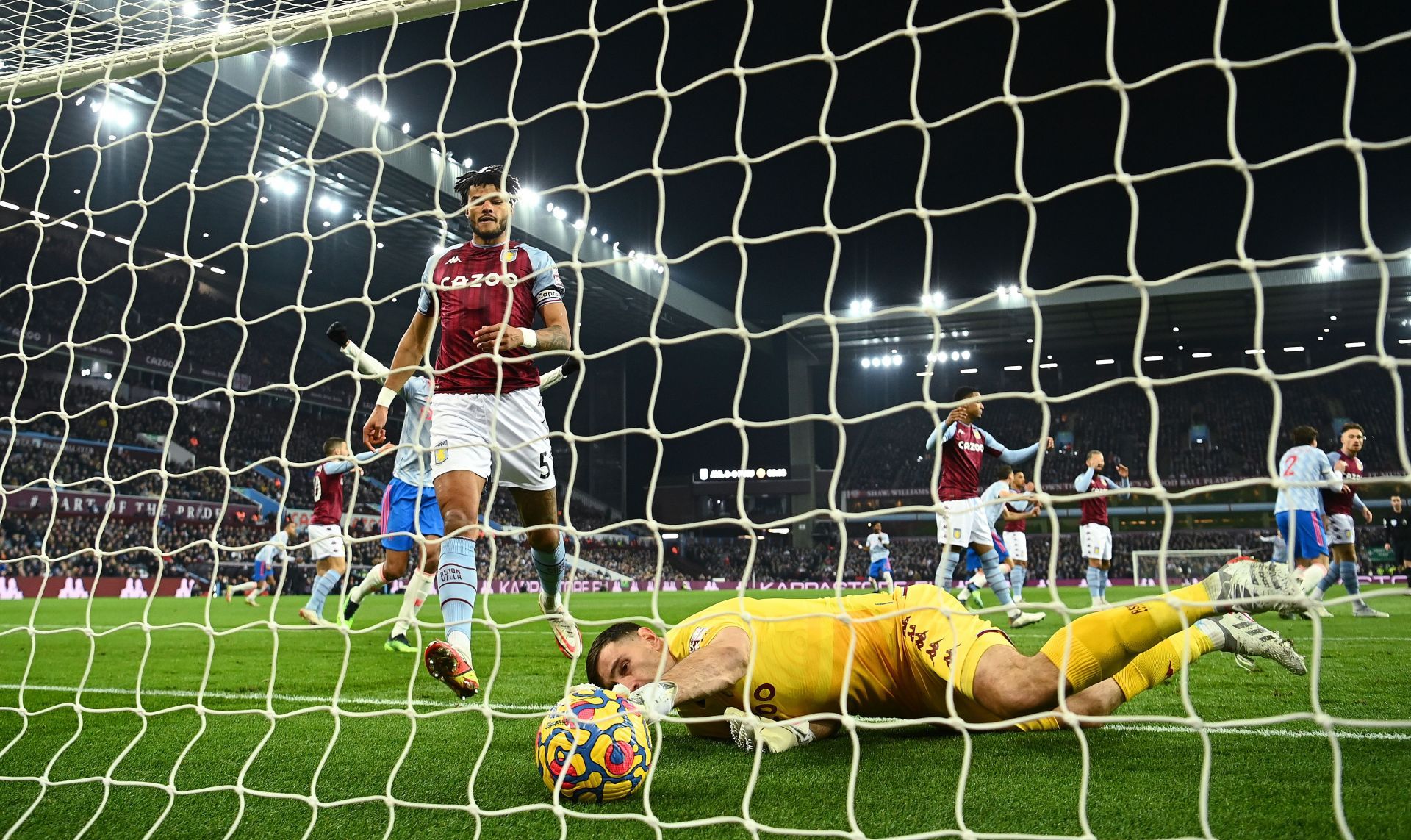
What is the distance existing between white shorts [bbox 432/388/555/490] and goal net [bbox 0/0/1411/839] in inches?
2.3

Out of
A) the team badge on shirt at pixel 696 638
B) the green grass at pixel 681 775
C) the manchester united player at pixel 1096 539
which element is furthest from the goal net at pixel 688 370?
the manchester united player at pixel 1096 539

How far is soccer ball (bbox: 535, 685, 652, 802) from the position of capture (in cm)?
245

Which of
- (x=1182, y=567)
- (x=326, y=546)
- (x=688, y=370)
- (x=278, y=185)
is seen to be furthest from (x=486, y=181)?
(x=688, y=370)

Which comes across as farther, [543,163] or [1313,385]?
[1313,385]

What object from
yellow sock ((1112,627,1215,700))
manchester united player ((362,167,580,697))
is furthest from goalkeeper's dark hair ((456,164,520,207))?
yellow sock ((1112,627,1215,700))

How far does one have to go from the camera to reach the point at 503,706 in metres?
4.06

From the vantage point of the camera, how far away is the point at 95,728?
3.62 m

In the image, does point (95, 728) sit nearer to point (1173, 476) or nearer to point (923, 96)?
point (923, 96)

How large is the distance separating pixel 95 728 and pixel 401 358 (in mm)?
1872

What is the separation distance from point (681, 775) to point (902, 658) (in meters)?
0.78

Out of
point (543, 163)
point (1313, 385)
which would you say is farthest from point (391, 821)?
point (1313, 385)

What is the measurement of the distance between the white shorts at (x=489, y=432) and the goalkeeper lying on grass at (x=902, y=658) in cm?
127

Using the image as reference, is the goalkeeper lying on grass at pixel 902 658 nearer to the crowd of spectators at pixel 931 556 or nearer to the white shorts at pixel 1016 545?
the white shorts at pixel 1016 545

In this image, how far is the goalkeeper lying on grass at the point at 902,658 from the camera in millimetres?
2510
